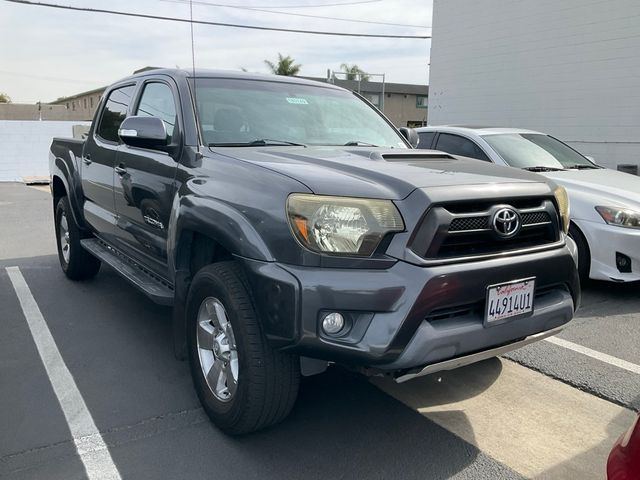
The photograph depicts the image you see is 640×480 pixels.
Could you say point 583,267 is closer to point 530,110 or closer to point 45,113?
point 530,110

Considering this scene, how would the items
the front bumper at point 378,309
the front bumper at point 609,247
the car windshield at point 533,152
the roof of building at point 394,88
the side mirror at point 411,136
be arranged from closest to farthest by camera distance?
the front bumper at point 378,309 → the side mirror at point 411,136 → the front bumper at point 609,247 → the car windshield at point 533,152 → the roof of building at point 394,88

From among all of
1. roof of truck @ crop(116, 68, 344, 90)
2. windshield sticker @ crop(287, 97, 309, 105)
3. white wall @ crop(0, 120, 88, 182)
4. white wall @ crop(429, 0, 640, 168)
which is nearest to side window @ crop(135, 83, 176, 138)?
roof of truck @ crop(116, 68, 344, 90)

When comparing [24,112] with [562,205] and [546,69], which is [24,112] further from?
[562,205]

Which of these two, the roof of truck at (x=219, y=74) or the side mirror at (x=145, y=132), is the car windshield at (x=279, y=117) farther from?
the side mirror at (x=145, y=132)

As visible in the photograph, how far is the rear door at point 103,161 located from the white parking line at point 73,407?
36.7 inches

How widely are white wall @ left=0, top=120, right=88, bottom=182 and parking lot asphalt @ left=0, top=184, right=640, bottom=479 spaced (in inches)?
725

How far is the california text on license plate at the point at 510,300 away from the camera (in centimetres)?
260

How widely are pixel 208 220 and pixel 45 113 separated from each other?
5162cm

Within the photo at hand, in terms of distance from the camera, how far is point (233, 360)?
290 cm

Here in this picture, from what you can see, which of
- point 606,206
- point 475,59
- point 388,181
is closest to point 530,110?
point 475,59

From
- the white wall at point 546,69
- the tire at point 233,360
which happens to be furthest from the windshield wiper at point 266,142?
the white wall at point 546,69

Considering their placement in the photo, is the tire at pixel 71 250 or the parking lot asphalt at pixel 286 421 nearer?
the parking lot asphalt at pixel 286 421

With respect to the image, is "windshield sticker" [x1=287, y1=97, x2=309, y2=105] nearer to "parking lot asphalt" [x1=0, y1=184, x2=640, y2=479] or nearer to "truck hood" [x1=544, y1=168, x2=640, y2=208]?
"parking lot asphalt" [x1=0, y1=184, x2=640, y2=479]

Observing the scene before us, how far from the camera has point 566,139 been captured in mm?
14445
